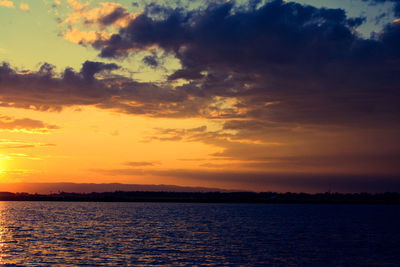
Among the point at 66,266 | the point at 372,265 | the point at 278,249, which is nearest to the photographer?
the point at 66,266

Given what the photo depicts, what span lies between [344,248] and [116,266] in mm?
34595

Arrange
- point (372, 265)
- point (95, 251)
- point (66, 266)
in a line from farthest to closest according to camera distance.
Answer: point (95, 251) < point (372, 265) < point (66, 266)

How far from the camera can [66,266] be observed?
4631 centimetres

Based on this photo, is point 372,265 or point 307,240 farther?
point 307,240

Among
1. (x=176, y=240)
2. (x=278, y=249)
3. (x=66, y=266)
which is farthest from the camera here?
(x=176, y=240)

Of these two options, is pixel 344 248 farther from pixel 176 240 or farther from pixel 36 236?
pixel 36 236

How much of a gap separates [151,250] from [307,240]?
2879cm

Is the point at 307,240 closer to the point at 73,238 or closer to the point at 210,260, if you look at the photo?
the point at 210,260

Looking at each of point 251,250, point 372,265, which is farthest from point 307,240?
point 372,265

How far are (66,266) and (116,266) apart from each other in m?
5.12

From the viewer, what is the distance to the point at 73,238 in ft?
236

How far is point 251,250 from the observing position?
198 feet

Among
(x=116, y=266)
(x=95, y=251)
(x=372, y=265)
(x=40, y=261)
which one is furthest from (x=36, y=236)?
(x=372, y=265)

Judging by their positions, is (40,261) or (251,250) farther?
(251,250)
